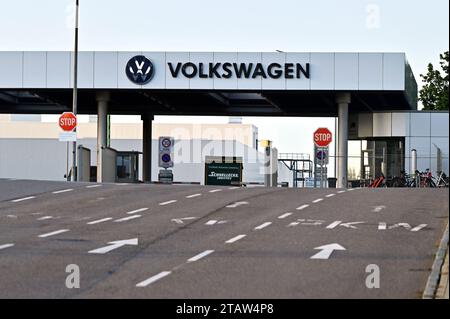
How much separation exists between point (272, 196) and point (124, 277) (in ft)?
47.3

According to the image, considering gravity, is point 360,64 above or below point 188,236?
above

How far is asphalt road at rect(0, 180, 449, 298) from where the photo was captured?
12586 mm

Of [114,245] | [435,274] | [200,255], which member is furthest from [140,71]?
[435,274]

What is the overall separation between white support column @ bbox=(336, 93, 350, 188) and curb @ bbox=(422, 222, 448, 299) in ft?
119

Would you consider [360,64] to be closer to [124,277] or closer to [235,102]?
[235,102]

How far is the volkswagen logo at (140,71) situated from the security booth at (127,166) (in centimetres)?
446

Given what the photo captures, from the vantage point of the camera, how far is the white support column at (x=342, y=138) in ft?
173

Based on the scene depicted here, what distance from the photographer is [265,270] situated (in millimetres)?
13852

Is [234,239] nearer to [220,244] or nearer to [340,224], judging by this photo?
[220,244]

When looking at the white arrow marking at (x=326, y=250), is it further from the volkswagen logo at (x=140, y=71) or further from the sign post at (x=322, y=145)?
the volkswagen logo at (x=140, y=71)

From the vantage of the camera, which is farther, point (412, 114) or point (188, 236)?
point (412, 114)

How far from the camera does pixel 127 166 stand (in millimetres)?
55469

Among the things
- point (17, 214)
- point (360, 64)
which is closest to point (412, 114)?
point (360, 64)
